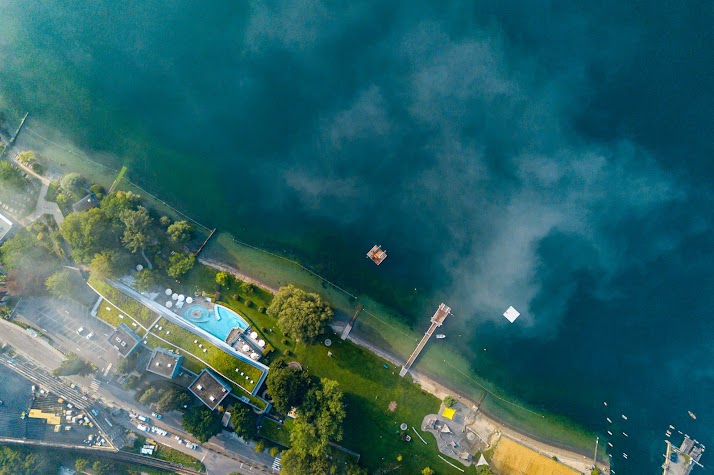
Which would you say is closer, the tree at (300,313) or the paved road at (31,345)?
the tree at (300,313)

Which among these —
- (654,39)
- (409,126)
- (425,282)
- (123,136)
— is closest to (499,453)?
(425,282)

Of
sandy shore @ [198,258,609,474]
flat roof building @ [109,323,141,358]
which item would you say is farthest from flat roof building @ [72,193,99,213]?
flat roof building @ [109,323,141,358]

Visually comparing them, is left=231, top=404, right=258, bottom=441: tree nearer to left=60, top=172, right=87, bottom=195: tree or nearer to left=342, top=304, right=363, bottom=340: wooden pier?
left=342, top=304, right=363, bottom=340: wooden pier

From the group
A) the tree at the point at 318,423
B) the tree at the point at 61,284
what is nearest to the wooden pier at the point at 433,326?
the tree at the point at 318,423

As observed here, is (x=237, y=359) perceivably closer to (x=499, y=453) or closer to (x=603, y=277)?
(x=499, y=453)

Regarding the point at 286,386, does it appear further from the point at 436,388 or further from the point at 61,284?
the point at 61,284

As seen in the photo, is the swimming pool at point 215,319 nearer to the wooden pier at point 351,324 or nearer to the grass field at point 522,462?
the wooden pier at point 351,324
